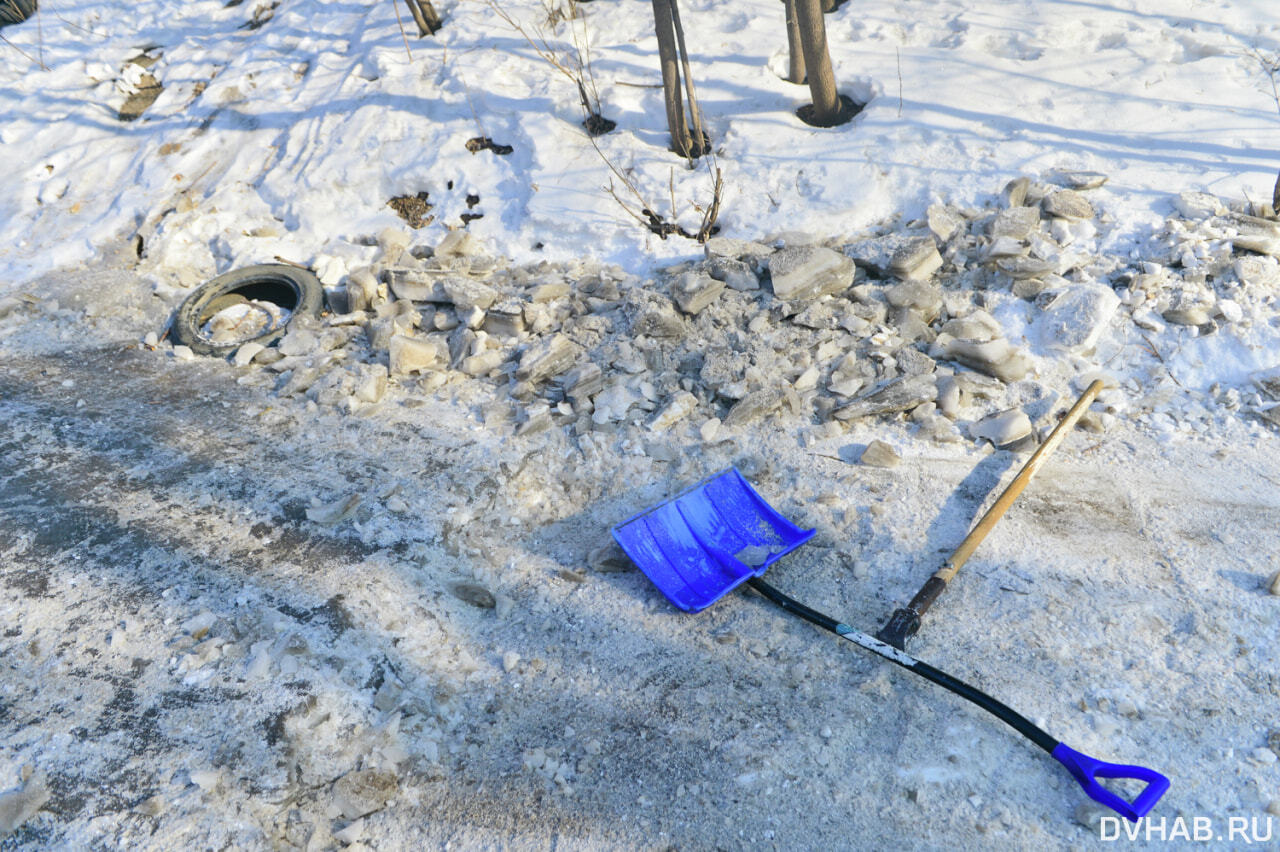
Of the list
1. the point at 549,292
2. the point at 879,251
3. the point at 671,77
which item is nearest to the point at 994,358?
the point at 879,251

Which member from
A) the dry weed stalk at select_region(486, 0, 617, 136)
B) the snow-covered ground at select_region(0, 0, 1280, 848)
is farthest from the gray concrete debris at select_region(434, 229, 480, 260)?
the dry weed stalk at select_region(486, 0, 617, 136)

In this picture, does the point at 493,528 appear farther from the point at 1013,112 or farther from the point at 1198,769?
the point at 1013,112

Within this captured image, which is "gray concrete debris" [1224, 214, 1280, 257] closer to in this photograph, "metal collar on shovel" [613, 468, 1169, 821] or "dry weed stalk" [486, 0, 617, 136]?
"metal collar on shovel" [613, 468, 1169, 821]

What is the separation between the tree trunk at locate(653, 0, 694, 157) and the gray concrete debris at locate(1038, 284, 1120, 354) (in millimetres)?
2677

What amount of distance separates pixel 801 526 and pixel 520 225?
314cm

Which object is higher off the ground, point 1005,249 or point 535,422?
point 1005,249

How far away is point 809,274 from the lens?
13.4 feet

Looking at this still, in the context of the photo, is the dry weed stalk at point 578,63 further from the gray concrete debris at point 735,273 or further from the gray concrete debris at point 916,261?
the gray concrete debris at point 916,261

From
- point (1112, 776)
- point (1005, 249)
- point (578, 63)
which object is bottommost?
point (1112, 776)

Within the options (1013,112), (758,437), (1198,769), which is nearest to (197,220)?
(758,437)

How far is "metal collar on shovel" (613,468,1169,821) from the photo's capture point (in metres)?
2.70

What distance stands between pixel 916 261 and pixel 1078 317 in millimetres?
838

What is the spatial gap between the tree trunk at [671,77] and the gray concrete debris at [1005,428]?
2.97 metres

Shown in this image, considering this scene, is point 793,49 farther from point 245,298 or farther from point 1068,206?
point 245,298
